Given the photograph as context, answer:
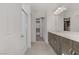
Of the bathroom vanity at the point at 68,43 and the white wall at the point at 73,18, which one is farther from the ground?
the white wall at the point at 73,18

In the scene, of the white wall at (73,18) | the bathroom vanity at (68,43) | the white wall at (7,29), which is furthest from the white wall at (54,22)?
the white wall at (7,29)

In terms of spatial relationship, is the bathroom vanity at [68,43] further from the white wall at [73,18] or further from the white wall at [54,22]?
the white wall at [54,22]

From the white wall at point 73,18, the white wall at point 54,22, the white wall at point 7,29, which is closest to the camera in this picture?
the white wall at point 7,29

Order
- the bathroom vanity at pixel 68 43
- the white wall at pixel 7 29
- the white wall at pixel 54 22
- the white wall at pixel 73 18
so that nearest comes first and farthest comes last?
the white wall at pixel 7 29, the bathroom vanity at pixel 68 43, the white wall at pixel 73 18, the white wall at pixel 54 22

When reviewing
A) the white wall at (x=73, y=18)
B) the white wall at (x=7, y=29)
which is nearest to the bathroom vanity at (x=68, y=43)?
the white wall at (x=7, y=29)

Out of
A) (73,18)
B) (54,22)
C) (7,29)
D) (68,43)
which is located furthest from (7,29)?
(54,22)

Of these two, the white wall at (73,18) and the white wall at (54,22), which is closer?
the white wall at (73,18)

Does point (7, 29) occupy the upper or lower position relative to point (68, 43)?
upper

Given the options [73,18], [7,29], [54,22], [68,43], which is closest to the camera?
[7,29]

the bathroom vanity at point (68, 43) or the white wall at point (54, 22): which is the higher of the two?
the white wall at point (54, 22)

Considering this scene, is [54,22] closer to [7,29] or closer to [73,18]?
[73,18]

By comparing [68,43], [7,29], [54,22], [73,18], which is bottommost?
[68,43]

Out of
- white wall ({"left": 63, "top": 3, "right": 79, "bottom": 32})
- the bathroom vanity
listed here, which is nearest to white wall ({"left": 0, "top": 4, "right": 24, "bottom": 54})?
the bathroom vanity

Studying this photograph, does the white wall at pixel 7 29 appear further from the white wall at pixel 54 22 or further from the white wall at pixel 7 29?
the white wall at pixel 54 22
